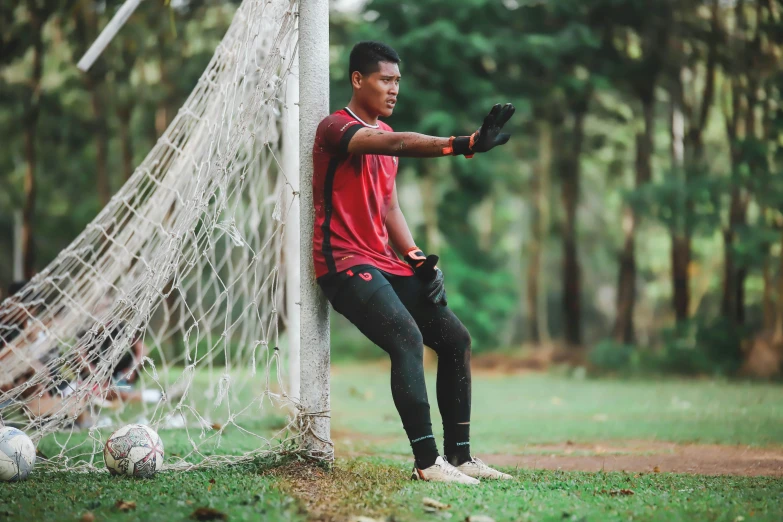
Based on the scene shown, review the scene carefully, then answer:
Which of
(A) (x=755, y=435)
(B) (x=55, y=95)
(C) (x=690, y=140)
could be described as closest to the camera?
(A) (x=755, y=435)

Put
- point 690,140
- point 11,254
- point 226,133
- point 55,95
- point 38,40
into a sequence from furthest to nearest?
point 11,254, point 55,95, point 690,140, point 38,40, point 226,133

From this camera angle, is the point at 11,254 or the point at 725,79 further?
the point at 11,254

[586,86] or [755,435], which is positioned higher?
[586,86]

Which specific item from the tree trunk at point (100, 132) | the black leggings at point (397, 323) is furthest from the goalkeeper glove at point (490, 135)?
the tree trunk at point (100, 132)

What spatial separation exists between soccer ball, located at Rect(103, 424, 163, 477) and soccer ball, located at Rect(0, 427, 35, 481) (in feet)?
1.34

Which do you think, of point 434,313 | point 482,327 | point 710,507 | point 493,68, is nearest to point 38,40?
point 493,68

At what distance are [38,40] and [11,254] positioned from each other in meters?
16.6

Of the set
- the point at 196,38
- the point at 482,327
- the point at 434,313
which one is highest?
the point at 196,38

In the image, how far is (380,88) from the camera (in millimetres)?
4387

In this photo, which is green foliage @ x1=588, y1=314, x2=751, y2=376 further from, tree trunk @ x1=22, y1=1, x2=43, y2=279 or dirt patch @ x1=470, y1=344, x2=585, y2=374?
tree trunk @ x1=22, y1=1, x2=43, y2=279

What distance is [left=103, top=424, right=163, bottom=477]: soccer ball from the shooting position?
443 cm

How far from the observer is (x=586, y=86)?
1689 cm

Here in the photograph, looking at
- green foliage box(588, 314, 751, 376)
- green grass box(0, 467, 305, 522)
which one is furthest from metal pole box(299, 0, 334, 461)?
green foliage box(588, 314, 751, 376)

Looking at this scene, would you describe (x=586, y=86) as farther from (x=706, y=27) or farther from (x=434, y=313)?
(x=434, y=313)
